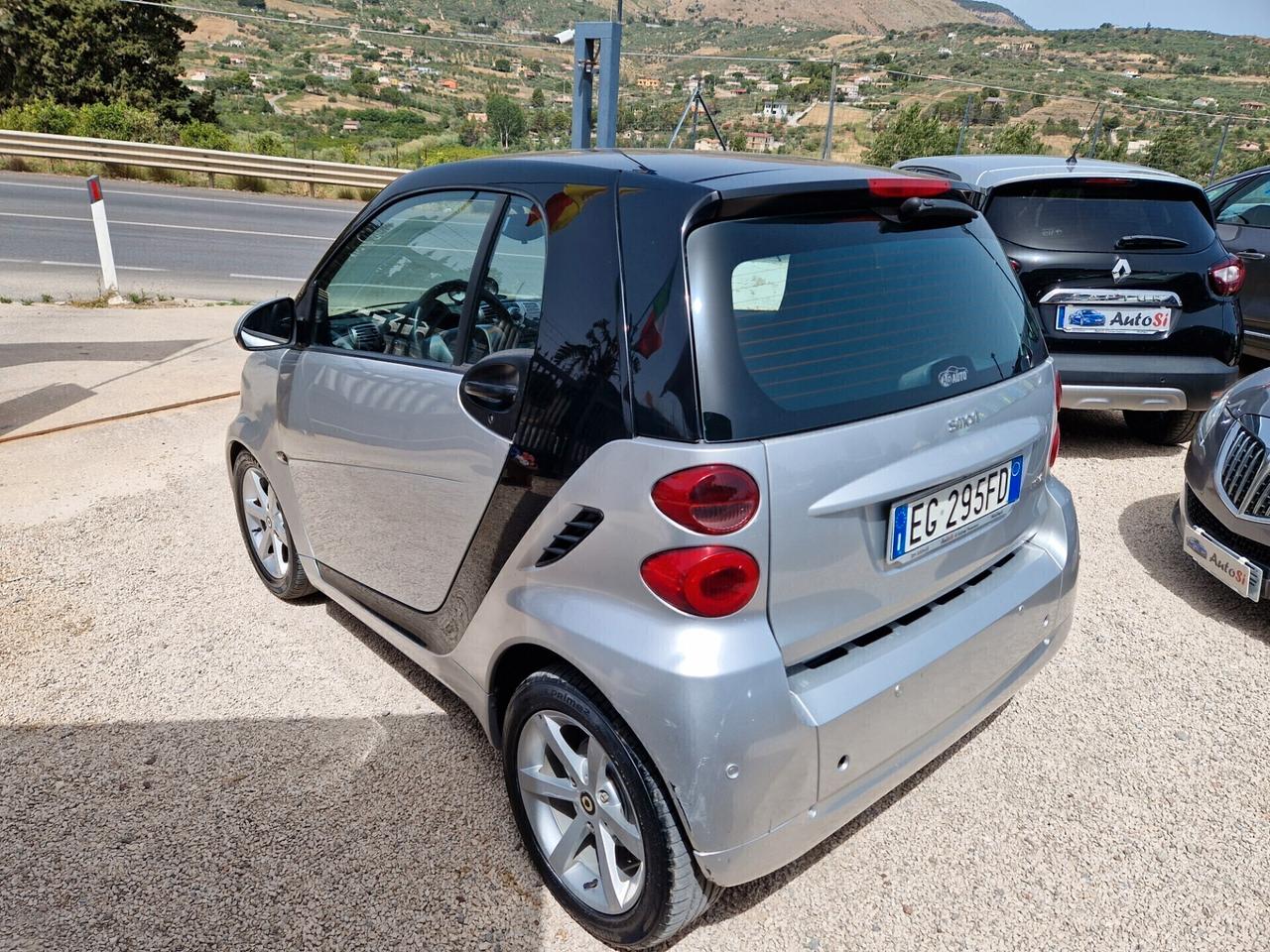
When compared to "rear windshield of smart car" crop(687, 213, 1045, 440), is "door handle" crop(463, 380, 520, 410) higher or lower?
lower

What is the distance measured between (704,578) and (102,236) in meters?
9.42

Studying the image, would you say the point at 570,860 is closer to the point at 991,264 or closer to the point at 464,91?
the point at 991,264

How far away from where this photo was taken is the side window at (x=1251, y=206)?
7.21 meters

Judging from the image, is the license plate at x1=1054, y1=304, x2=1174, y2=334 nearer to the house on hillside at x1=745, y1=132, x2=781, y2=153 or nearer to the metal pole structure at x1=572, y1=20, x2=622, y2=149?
the metal pole structure at x1=572, y1=20, x2=622, y2=149

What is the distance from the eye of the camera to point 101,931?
2.16 metres

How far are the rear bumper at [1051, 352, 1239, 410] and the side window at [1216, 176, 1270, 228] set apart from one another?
2.91 metres

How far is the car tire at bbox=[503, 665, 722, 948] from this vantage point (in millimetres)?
1906

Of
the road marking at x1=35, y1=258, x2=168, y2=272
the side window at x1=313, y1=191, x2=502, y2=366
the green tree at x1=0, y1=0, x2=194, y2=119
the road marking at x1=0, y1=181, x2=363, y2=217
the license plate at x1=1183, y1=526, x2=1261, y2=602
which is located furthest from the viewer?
the green tree at x1=0, y1=0, x2=194, y2=119

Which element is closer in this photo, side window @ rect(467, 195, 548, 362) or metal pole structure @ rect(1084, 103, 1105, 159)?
side window @ rect(467, 195, 548, 362)

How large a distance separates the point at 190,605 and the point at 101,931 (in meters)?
1.71

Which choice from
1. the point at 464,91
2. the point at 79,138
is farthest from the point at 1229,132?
the point at 464,91

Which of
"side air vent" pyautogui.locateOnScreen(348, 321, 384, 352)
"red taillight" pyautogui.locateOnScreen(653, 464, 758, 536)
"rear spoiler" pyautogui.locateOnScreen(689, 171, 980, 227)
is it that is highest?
"rear spoiler" pyautogui.locateOnScreen(689, 171, 980, 227)

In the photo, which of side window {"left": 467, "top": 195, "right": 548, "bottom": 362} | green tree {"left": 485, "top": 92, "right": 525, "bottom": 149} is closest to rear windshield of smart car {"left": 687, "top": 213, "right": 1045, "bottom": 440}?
side window {"left": 467, "top": 195, "right": 548, "bottom": 362}

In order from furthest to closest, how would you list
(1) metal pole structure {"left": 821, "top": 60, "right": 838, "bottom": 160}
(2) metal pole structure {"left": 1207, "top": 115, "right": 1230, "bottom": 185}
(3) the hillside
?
(3) the hillside → (2) metal pole structure {"left": 1207, "top": 115, "right": 1230, "bottom": 185} → (1) metal pole structure {"left": 821, "top": 60, "right": 838, "bottom": 160}
